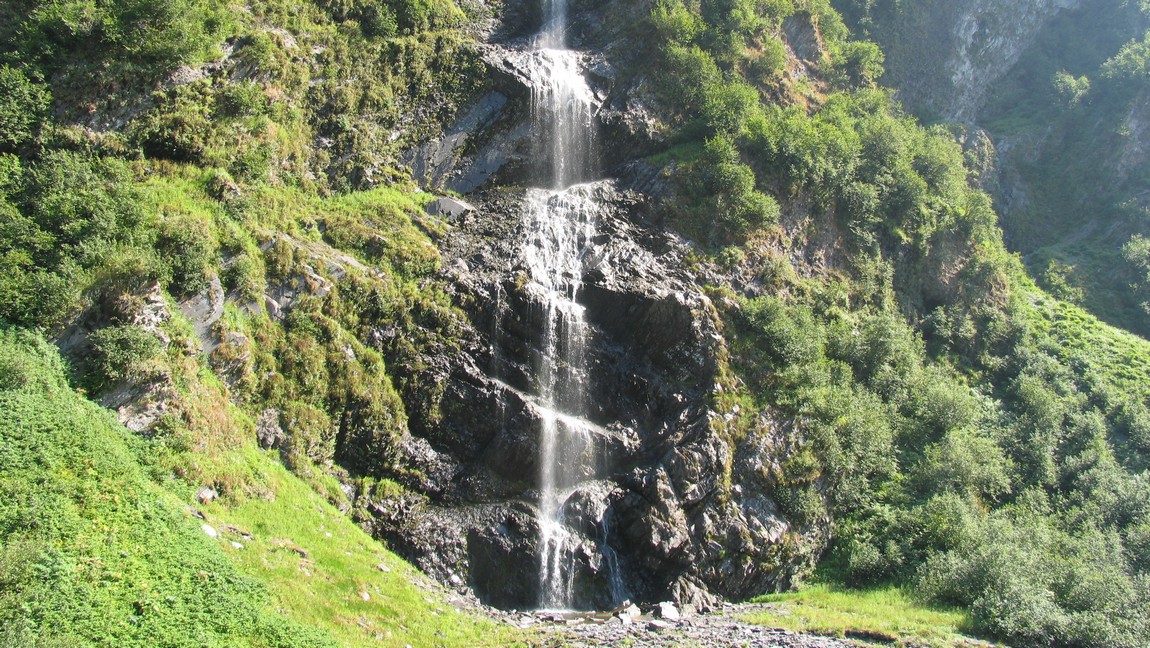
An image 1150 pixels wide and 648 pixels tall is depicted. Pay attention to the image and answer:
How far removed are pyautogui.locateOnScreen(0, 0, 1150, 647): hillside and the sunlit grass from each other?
2.54ft

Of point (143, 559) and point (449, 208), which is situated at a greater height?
point (449, 208)

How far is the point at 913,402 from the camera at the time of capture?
1224 inches

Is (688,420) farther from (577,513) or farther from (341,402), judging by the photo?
(341,402)

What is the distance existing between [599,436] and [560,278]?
652cm

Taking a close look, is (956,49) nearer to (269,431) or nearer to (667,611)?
(667,611)

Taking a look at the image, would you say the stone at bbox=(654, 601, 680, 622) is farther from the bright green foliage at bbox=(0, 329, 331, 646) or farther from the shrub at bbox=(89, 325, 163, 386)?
the shrub at bbox=(89, 325, 163, 386)

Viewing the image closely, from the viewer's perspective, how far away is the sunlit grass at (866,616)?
19.0 metres

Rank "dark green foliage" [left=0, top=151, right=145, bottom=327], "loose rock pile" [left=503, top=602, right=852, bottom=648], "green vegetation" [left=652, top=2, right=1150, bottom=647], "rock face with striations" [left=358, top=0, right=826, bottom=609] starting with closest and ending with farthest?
"dark green foliage" [left=0, top=151, right=145, bottom=327] < "loose rock pile" [left=503, top=602, right=852, bottom=648] < "rock face with striations" [left=358, top=0, right=826, bottom=609] < "green vegetation" [left=652, top=2, right=1150, bottom=647]

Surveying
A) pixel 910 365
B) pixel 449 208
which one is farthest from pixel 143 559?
pixel 910 365

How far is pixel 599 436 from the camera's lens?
2508cm

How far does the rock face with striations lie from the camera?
73.0 feet

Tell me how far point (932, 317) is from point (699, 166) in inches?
587

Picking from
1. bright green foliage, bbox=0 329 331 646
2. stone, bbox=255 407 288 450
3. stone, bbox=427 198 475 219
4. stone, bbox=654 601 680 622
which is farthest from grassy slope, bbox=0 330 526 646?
stone, bbox=427 198 475 219

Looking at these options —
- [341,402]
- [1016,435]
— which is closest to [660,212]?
[341,402]
